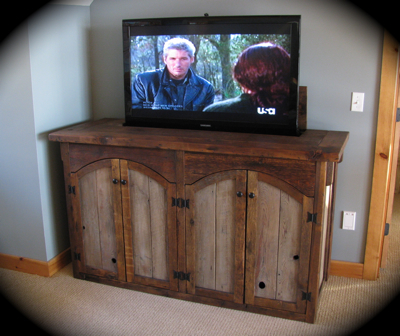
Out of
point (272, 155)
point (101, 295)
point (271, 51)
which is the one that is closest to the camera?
point (272, 155)

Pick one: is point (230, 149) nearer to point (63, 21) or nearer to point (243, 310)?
point (243, 310)

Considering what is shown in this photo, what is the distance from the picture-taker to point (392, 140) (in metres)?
2.40

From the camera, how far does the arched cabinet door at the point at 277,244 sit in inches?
79.3

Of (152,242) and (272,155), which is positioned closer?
(272,155)

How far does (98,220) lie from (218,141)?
880 mm

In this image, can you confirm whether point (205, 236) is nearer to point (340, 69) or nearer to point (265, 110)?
point (265, 110)

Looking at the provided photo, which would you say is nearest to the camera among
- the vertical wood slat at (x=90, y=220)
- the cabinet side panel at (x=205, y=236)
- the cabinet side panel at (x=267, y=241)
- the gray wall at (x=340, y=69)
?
the cabinet side panel at (x=267, y=241)

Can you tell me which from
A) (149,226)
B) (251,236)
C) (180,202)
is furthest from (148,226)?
(251,236)

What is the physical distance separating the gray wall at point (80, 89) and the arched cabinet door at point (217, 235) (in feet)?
2.39

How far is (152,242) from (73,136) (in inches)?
29.0

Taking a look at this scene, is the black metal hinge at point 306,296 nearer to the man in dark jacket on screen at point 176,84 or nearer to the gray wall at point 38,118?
the man in dark jacket on screen at point 176,84

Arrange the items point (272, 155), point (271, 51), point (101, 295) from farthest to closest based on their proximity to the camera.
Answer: point (101, 295) → point (271, 51) → point (272, 155)

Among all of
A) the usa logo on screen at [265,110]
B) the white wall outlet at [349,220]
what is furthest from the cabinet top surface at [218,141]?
the white wall outlet at [349,220]

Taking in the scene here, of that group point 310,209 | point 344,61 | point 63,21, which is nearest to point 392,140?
point 344,61
